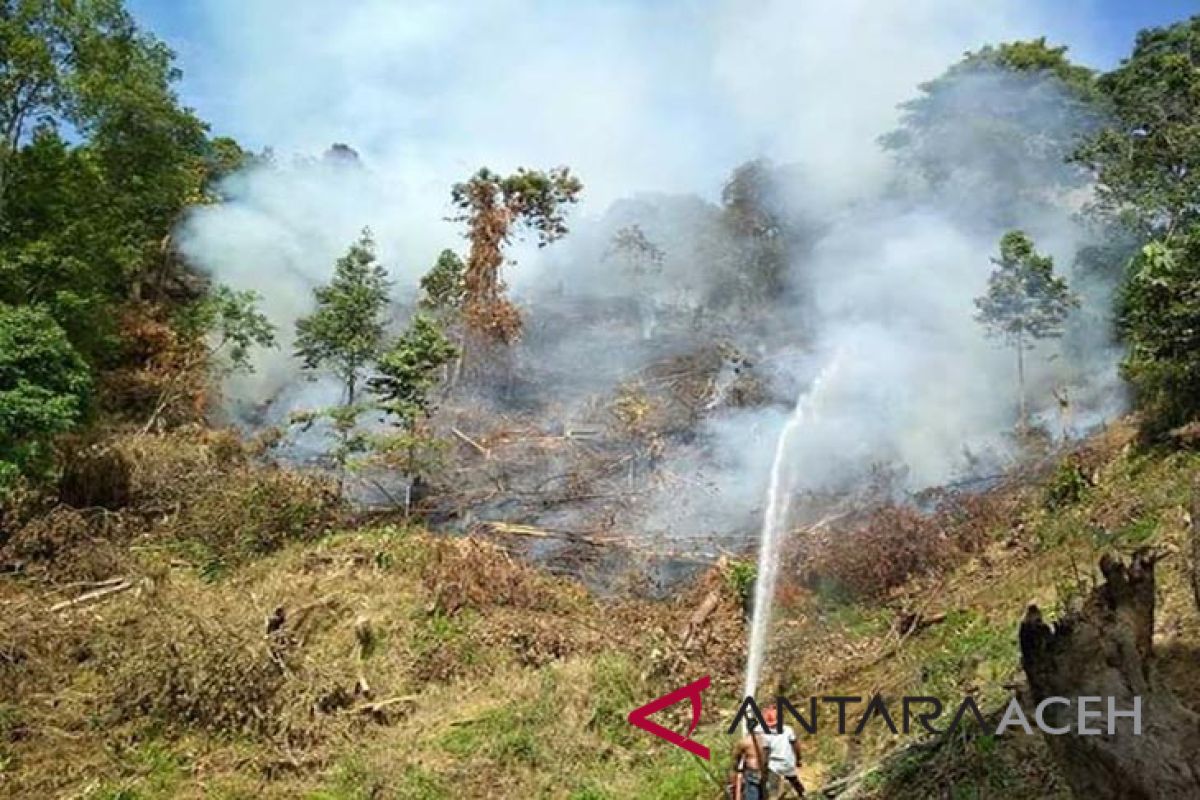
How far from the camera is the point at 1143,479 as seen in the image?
11453 mm

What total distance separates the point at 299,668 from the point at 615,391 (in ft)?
40.8

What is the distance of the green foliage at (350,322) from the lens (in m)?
18.6

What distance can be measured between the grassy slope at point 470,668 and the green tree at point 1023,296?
263 inches

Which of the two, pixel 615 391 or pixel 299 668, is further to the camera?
pixel 615 391

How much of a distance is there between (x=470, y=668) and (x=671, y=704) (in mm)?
2261

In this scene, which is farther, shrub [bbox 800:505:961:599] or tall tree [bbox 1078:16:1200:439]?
shrub [bbox 800:505:961:599]

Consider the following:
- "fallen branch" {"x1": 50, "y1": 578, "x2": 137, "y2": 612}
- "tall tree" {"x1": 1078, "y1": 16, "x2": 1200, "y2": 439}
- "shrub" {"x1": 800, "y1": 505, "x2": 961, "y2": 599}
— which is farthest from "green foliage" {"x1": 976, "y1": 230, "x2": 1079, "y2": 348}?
"fallen branch" {"x1": 50, "y1": 578, "x2": 137, "y2": 612}

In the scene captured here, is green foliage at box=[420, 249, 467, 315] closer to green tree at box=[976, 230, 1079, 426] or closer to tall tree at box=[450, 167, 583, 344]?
tall tree at box=[450, 167, 583, 344]

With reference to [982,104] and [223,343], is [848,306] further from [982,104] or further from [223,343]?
[223,343]

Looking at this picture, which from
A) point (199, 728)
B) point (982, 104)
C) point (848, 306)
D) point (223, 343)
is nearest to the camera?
point (199, 728)

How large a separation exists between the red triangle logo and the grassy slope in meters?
0.12

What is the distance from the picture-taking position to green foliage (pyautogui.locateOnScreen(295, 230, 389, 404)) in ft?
61.2

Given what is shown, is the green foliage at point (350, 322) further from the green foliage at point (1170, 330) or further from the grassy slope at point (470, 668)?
the green foliage at point (1170, 330)

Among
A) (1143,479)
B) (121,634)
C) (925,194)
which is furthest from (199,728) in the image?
(925,194)
